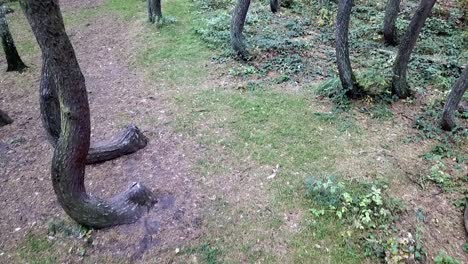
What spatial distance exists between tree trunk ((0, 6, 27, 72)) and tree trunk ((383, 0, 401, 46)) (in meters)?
11.0

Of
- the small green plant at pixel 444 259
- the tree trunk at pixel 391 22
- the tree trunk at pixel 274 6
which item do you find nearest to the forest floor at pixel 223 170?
the small green plant at pixel 444 259

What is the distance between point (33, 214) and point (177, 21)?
9.15 m

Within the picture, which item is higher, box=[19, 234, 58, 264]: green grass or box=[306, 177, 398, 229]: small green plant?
box=[306, 177, 398, 229]: small green plant

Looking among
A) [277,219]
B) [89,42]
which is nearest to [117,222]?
[277,219]

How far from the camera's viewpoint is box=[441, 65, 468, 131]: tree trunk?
21.2 ft

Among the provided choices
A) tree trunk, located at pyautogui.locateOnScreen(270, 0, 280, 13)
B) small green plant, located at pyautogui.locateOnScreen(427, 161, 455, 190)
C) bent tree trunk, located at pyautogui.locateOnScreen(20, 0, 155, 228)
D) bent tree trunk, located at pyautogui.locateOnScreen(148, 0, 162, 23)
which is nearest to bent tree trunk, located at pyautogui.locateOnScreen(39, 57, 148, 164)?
bent tree trunk, located at pyautogui.locateOnScreen(20, 0, 155, 228)

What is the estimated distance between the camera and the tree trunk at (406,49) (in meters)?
6.99

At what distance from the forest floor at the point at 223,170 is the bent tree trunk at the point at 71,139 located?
24 centimetres

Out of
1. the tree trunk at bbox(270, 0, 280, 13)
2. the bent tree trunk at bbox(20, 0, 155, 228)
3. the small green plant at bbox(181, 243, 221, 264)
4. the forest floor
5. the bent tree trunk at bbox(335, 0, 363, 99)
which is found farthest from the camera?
the tree trunk at bbox(270, 0, 280, 13)

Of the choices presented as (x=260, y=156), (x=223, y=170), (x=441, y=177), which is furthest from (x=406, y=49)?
(x=223, y=170)

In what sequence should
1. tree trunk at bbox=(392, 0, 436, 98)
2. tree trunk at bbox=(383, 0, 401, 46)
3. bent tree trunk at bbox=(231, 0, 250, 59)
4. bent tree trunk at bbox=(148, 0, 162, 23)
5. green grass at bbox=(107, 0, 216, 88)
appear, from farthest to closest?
1. bent tree trunk at bbox=(148, 0, 162, 23)
2. tree trunk at bbox=(383, 0, 401, 46)
3. bent tree trunk at bbox=(231, 0, 250, 59)
4. green grass at bbox=(107, 0, 216, 88)
5. tree trunk at bbox=(392, 0, 436, 98)

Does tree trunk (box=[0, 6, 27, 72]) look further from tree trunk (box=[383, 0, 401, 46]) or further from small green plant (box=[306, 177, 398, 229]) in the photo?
tree trunk (box=[383, 0, 401, 46])

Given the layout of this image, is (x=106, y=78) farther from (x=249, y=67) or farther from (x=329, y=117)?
(x=329, y=117)

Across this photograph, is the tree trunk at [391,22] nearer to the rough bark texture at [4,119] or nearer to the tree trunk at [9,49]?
the rough bark texture at [4,119]
